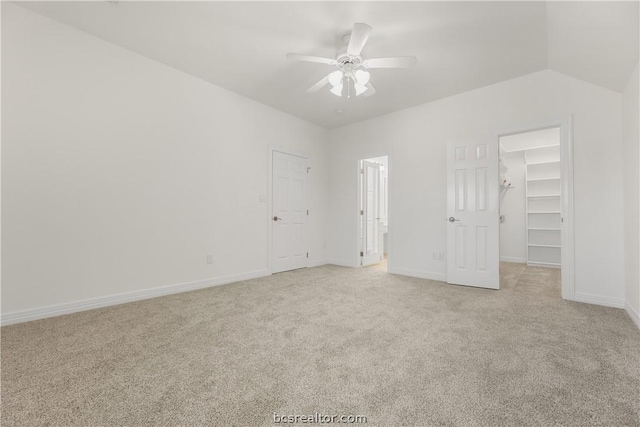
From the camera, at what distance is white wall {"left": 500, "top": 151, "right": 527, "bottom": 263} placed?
5.75 m

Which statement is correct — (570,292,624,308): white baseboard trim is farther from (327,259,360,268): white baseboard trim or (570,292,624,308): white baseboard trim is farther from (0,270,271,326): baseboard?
(0,270,271,326): baseboard

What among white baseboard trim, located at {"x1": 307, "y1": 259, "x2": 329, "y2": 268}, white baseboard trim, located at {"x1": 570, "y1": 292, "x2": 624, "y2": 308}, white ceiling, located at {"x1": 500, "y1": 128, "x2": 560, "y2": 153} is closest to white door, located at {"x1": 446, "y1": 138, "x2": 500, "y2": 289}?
white baseboard trim, located at {"x1": 570, "y1": 292, "x2": 624, "y2": 308}

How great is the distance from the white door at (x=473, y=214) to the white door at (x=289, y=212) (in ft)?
8.10

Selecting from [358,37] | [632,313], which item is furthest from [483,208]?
[358,37]

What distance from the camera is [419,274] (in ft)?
14.1

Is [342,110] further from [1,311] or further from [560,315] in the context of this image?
[1,311]

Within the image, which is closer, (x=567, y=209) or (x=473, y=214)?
(x=567, y=209)

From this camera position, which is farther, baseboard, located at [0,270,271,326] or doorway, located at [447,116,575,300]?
doorway, located at [447,116,575,300]

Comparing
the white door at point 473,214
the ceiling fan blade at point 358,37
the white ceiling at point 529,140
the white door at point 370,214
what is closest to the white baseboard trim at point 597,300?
the white door at point 473,214

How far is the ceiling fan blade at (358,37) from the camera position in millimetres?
2141

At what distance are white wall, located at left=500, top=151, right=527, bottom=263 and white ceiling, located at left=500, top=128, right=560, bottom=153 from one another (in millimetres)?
166

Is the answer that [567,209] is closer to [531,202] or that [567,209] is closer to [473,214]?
[473,214]

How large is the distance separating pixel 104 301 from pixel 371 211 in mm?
4439

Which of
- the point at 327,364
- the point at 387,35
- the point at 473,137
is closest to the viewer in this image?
the point at 327,364
